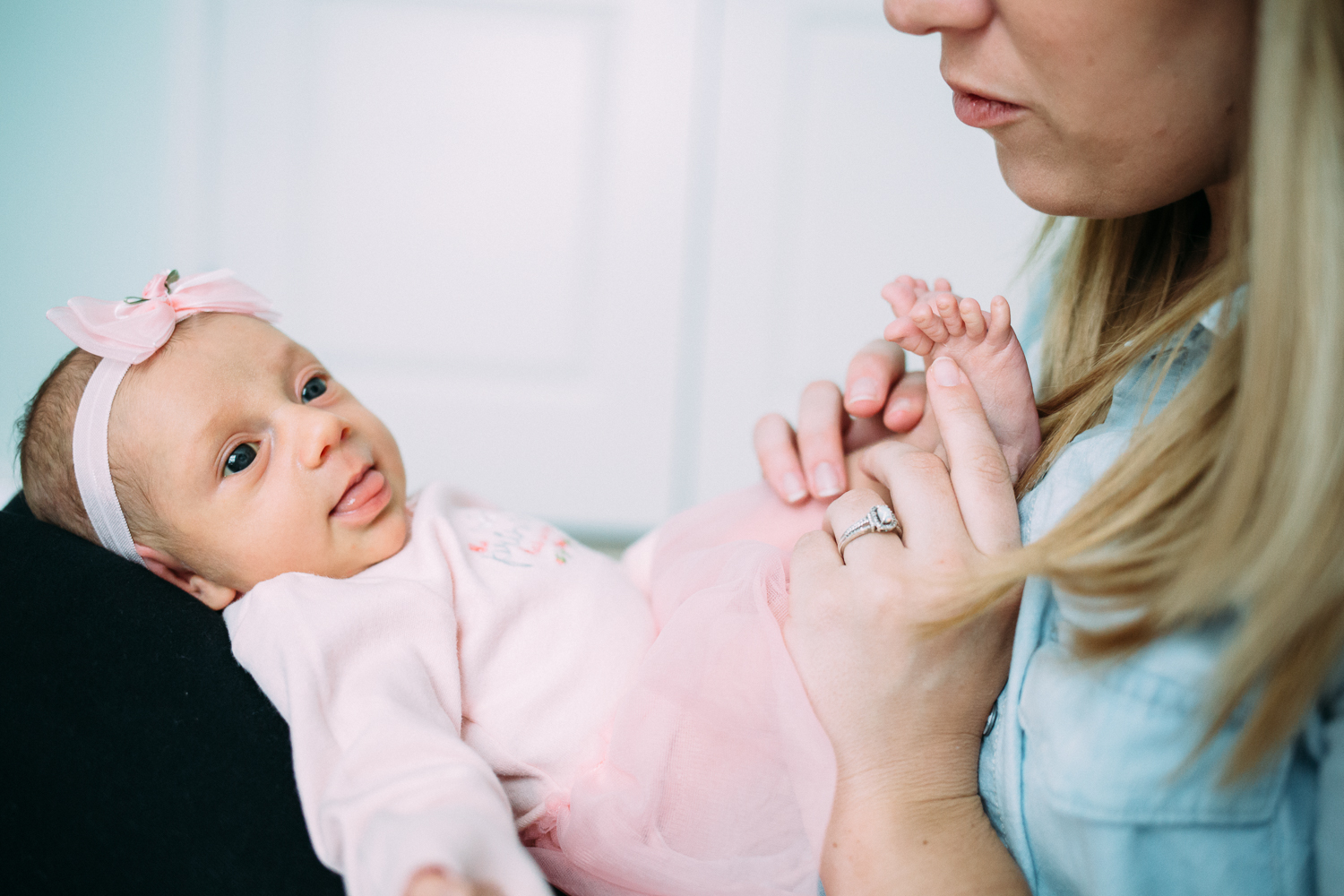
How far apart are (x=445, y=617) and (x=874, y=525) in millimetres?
436

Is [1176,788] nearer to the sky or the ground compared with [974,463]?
nearer to the ground

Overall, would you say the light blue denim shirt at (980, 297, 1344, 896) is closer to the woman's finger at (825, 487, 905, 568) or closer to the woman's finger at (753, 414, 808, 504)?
the woman's finger at (825, 487, 905, 568)

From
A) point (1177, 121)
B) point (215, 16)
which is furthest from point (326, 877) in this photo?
point (215, 16)

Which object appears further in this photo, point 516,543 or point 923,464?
point 516,543

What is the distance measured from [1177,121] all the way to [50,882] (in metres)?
0.99

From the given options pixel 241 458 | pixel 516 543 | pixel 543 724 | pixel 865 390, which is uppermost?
pixel 865 390

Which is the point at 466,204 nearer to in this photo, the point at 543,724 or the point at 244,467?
the point at 244,467

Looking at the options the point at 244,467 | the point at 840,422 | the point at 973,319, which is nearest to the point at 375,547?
the point at 244,467

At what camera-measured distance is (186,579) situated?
938mm

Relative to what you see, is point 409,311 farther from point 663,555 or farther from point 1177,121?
point 1177,121

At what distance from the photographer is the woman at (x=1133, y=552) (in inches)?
19.9

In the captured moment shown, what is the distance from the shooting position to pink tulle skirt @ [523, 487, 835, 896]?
706 millimetres

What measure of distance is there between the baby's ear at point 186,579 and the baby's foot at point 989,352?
30.0 inches

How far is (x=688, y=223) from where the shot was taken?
7.96ft
